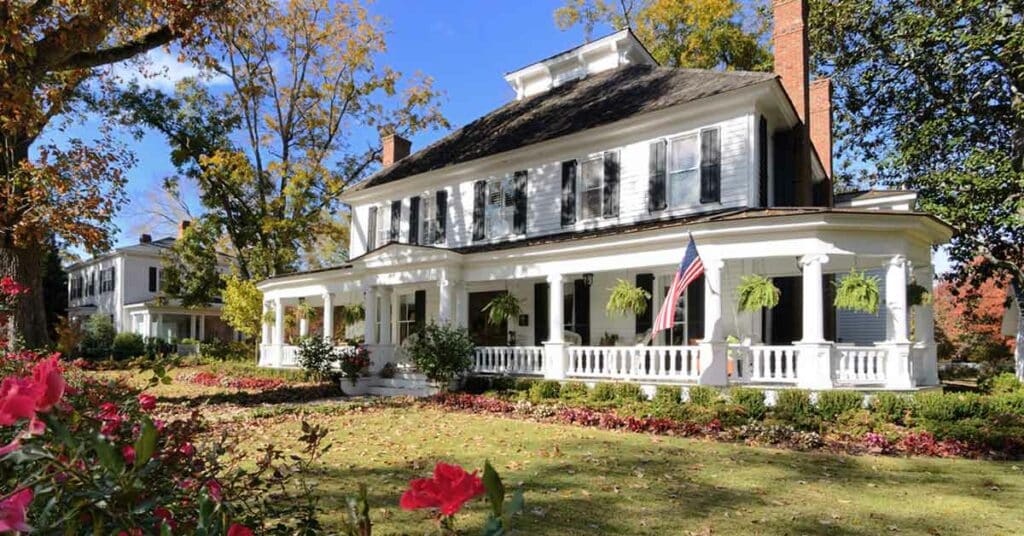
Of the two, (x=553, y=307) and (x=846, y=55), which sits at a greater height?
(x=846, y=55)

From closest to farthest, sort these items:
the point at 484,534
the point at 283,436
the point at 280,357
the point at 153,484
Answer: the point at 484,534, the point at 153,484, the point at 283,436, the point at 280,357

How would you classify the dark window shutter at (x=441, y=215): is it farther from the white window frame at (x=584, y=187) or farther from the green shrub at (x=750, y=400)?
the green shrub at (x=750, y=400)

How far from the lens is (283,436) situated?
1095 centimetres

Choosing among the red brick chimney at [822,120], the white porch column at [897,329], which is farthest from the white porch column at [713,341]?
the red brick chimney at [822,120]

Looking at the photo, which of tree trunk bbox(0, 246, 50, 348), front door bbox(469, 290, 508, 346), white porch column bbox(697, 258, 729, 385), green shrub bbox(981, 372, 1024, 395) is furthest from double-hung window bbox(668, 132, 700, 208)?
tree trunk bbox(0, 246, 50, 348)

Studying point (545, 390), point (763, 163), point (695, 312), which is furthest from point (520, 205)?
point (763, 163)

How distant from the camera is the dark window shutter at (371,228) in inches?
938

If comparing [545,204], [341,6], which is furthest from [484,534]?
[341,6]

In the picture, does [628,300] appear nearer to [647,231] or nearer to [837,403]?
[647,231]

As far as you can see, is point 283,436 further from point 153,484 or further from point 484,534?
Answer: point 484,534

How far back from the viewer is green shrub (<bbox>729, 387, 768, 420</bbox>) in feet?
38.5

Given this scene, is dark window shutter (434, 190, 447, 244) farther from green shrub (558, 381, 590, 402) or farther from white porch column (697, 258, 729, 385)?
white porch column (697, 258, 729, 385)

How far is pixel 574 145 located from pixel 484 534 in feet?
56.3

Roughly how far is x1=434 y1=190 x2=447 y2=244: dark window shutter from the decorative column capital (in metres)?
11.6
